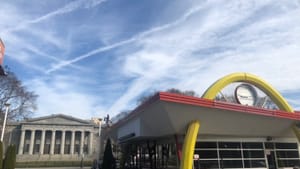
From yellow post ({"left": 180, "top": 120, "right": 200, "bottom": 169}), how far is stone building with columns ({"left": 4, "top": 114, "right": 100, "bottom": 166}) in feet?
212

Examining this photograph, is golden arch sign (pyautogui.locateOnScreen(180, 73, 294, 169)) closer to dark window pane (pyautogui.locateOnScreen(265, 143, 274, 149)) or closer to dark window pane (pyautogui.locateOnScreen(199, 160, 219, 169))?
dark window pane (pyautogui.locateOnScreen(265, 143, 274, 149))

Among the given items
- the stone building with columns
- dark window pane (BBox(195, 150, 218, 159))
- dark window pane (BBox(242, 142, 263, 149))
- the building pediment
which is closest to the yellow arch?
dark window pane (BBox(242, 142, 263, 149))

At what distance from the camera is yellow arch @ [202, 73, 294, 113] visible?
2069cm

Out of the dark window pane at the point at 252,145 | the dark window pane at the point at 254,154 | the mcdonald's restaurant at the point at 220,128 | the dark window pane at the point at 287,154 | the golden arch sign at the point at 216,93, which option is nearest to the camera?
the golden arch sign at the point at 216,93

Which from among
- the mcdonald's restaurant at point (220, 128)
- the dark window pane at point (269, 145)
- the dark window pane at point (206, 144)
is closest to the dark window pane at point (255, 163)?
the mcdonald's restaurant at point (220, 128)

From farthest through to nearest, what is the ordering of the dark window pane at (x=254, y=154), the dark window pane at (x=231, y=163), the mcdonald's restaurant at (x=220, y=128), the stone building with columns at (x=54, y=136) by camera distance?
1. the stone building with columns at (x=54, y=136)
2. the dark window pane at (x=254, y=154)
3. the dark window pane at (x=231, y=163)
4. the mcdonald's restaurant at (x=220, y=128)

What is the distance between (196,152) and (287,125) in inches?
328

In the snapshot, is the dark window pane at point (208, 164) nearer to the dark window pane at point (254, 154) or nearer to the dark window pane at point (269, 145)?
the dark window pane at point (254, 154)

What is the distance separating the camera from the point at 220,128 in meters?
19.8

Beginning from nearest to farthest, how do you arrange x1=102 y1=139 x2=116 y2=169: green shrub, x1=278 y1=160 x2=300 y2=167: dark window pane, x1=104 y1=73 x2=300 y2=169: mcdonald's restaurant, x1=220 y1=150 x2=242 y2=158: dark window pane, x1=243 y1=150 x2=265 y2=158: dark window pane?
x1=104 y1=73 x2=300 y2=169: mcdonald's restaurant → x1=220 y1=150 x2=242 y2=158: dark window pane → x1=243 y1=150 x2=265 y2=158: dark window pane → x1=278 y1=160 x2=300 y2=167: dark window pane → x1=102 y1=139 x2=116 y2=169: green shrub

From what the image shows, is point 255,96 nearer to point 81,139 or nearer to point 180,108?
point 180,108

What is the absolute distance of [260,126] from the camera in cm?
2097

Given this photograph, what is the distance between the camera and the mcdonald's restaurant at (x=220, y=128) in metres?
16.9

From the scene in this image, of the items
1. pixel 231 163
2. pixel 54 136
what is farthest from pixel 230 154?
pixel 54 136
